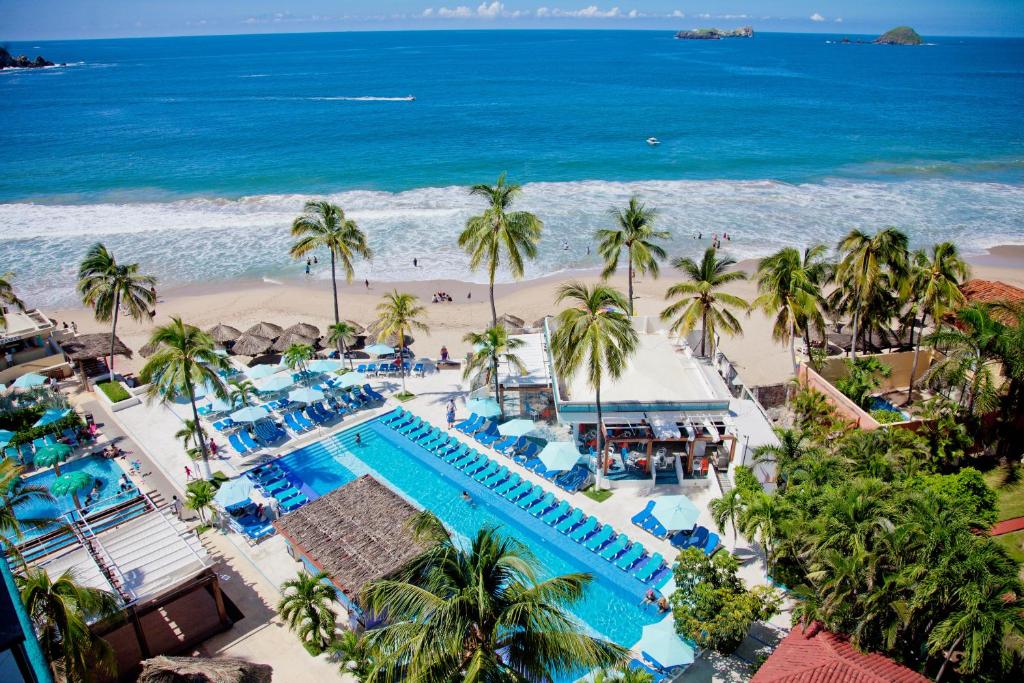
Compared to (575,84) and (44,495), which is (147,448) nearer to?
(44,495)

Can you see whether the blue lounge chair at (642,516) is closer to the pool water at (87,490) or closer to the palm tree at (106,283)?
the pool water at (87,490)

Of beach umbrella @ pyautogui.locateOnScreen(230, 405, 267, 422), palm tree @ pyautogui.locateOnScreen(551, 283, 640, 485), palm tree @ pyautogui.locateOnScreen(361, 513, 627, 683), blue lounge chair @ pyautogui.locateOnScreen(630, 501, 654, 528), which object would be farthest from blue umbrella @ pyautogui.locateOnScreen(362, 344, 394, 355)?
palm tree @ pyautogui.locateOnScreen(361, 513, 627, 683)

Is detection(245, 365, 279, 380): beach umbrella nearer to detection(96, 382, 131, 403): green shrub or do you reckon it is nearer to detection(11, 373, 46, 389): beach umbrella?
detection(96, 382, 131, 403): green shrub

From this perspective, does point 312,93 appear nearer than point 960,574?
No

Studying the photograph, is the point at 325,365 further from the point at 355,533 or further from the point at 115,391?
the point at 355,533

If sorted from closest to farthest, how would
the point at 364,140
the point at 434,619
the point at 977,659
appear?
the point at 434,619
the point at 977,659
the point at 364,140

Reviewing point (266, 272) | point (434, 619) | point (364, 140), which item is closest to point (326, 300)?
point (266, 272)

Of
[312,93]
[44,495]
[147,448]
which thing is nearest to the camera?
[44,495]
